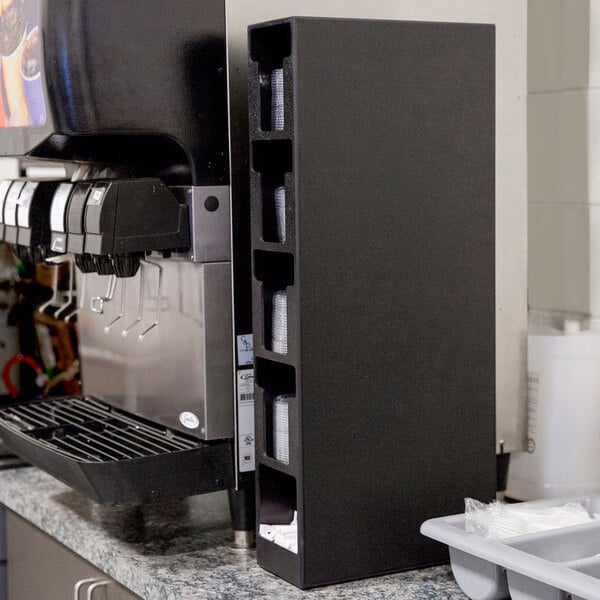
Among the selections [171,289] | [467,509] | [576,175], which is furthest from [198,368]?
[576,175]

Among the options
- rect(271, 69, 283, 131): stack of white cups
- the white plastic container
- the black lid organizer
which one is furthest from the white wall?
rect(271, 69, 283, 131): stack of white cups

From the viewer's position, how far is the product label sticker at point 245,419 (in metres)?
1.44

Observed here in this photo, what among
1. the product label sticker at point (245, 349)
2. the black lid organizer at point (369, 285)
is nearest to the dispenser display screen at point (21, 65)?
the black lid organizer at point (369, 285)

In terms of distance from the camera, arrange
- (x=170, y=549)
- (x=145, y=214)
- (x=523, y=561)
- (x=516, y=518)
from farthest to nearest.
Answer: (x=170, y=549)
(x=145, y=214)
(x=516, y=518)
(x=523, y=561)

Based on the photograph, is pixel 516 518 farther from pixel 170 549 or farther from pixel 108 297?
pixel 108 297

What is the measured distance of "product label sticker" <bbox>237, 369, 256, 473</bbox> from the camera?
4.74 ft

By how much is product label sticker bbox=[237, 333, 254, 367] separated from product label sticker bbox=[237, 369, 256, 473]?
0.5 inches

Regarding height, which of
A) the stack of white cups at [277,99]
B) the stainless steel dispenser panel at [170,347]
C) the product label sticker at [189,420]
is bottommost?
the product label sticker at [189,420]

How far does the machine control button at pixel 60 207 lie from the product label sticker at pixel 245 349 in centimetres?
27

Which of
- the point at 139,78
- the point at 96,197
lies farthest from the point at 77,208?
the point at 139,78

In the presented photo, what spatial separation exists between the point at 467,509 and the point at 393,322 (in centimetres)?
24

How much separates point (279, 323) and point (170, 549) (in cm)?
37

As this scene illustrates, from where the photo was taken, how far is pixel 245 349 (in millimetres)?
1443

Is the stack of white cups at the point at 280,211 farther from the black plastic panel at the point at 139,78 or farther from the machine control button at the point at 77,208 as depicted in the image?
the machine control button at the point at 77,208
